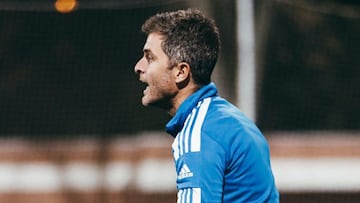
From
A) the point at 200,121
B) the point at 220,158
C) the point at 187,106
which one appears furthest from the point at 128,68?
the point at 220,158

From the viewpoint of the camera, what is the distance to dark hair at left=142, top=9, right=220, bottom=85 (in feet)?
11.6

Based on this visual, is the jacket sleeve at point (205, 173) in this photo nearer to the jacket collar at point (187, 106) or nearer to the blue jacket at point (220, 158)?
the blue jacket at point (220, 158)

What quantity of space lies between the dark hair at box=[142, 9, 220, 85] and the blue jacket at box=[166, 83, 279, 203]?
0.55 feet

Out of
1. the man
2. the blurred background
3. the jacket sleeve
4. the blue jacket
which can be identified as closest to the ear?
the man

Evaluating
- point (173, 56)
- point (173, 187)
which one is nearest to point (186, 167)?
point (173, 56)

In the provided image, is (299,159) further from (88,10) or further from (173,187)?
(88,10)

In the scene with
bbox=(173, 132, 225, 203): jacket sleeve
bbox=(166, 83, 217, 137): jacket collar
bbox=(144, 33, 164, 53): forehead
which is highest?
bbox=(144, 33, 164, 53): forehead

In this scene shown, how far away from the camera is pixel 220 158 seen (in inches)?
128

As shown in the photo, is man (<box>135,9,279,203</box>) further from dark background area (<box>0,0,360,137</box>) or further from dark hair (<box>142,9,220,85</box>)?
dark background area (<box>0,0,360,137</box>)

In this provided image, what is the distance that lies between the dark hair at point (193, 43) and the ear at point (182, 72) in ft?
0.04

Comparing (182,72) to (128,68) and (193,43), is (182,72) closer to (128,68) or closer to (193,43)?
(193,43)

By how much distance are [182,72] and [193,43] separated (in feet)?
0.37

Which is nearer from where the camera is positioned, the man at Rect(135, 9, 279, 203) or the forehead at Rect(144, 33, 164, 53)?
the man at Rect(135, 9, 279, 203)

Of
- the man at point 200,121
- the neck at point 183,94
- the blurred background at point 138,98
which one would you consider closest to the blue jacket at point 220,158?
the man at point 200,121
